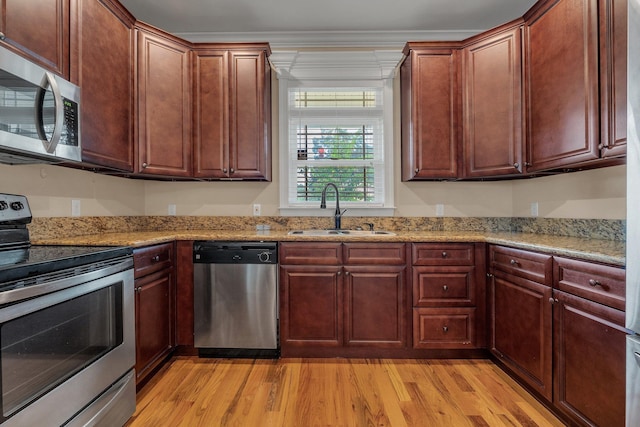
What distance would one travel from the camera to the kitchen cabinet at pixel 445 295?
2352 millimetres

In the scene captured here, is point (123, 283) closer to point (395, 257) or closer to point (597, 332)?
point (395, 257)

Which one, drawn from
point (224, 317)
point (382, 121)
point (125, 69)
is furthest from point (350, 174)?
point (125, 69)

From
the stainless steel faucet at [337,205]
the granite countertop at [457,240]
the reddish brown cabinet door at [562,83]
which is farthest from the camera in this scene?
the stainless steel faucet at [337,205]

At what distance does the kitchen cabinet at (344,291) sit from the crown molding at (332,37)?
1.89 metres

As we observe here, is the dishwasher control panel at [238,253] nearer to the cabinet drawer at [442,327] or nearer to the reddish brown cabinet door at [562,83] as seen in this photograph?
the cabinet drawer at [442,327]

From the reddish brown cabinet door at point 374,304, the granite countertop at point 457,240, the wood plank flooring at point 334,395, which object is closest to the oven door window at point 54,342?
the granite countertop at point 457,240

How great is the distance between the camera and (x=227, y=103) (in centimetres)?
262

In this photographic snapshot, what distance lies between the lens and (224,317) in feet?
7.75

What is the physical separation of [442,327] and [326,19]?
2643mm

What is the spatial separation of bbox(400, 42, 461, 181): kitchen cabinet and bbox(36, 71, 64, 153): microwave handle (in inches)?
89.8

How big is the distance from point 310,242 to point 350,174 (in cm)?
97

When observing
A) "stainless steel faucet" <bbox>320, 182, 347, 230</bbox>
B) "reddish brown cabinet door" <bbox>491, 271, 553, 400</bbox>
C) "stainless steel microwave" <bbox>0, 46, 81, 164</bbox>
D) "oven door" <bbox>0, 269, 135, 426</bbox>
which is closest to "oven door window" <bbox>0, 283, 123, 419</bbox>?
"oven door" <bbox>0, 269, 135, 426</bbox>

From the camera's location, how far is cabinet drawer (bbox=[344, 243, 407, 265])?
2.37 metres

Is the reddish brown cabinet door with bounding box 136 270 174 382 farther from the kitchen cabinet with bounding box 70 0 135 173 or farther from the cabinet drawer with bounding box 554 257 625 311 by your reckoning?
the cabinet drawer with bounding box 554 257 625 311
